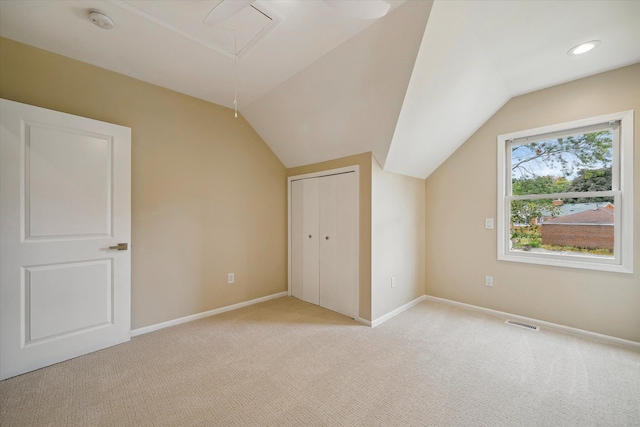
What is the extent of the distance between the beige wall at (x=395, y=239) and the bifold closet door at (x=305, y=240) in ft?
2.82

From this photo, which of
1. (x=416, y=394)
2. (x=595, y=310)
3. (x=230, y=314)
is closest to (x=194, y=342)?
(x=230, y=314)

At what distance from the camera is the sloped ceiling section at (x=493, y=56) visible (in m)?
1.72

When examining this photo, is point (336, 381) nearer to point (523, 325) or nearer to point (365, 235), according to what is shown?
point (365, 235)

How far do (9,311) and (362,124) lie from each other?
3274 millimetres

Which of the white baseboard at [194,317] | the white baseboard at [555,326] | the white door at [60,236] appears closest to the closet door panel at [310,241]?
the white baseboard at [194,317]

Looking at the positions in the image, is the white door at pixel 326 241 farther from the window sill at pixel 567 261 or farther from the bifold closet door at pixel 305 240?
the window sill at pixel 567 261

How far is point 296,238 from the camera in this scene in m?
3.69

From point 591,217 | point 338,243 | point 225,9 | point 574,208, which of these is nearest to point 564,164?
point 574,208

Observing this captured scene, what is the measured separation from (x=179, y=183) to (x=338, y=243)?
1965mm

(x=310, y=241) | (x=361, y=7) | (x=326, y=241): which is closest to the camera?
(x=361, y=7)

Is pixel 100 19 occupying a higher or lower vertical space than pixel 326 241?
higher

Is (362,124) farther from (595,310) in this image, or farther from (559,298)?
(595,310)

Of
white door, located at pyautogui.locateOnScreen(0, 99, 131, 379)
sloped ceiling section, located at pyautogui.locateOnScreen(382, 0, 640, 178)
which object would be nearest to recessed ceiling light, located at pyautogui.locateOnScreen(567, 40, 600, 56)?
sloped ceiling section, located at pyautogui.locateOnScreen(382, 0, 640, 178)

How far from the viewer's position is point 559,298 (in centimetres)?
261
